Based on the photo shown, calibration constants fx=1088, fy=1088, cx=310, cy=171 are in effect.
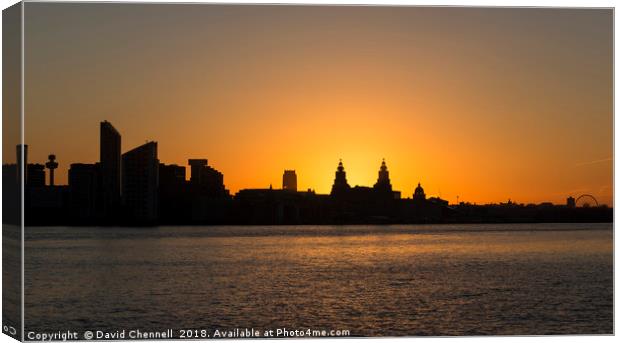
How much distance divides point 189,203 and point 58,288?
39.1 ft

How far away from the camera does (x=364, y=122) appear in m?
15.5

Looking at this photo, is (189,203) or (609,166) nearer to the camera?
(609,166)

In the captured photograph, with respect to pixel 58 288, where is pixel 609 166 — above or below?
above

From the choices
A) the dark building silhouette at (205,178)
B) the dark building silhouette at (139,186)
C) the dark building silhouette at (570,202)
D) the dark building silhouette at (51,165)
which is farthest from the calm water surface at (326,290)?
the dark building silhouette at (51,165)

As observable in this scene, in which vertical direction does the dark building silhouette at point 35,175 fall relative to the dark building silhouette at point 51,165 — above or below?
below

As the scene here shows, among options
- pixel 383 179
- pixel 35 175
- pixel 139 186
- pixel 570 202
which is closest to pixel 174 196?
pixel 139 186

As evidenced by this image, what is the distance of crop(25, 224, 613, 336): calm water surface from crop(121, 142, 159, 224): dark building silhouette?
1.44m

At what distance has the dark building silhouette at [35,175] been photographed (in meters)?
12.6

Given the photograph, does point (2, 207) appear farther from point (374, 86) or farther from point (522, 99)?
point (522, 99)

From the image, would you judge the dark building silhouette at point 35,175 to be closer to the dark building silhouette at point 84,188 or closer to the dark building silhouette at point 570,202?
the dark building silhouette at point 84,188

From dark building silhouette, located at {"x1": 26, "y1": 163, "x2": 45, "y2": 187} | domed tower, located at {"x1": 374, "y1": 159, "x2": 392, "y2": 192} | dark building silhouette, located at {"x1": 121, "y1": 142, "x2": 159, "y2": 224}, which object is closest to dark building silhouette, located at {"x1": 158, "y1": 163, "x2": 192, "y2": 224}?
dark building silhouette, located at {"x1": 121, "y1": 142, "x2": 159, "y2": 224}

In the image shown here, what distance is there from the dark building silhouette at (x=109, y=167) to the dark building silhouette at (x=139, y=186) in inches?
10.7

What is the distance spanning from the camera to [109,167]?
27.9 meters

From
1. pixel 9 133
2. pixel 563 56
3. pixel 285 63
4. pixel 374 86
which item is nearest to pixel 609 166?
pixel 563 56
